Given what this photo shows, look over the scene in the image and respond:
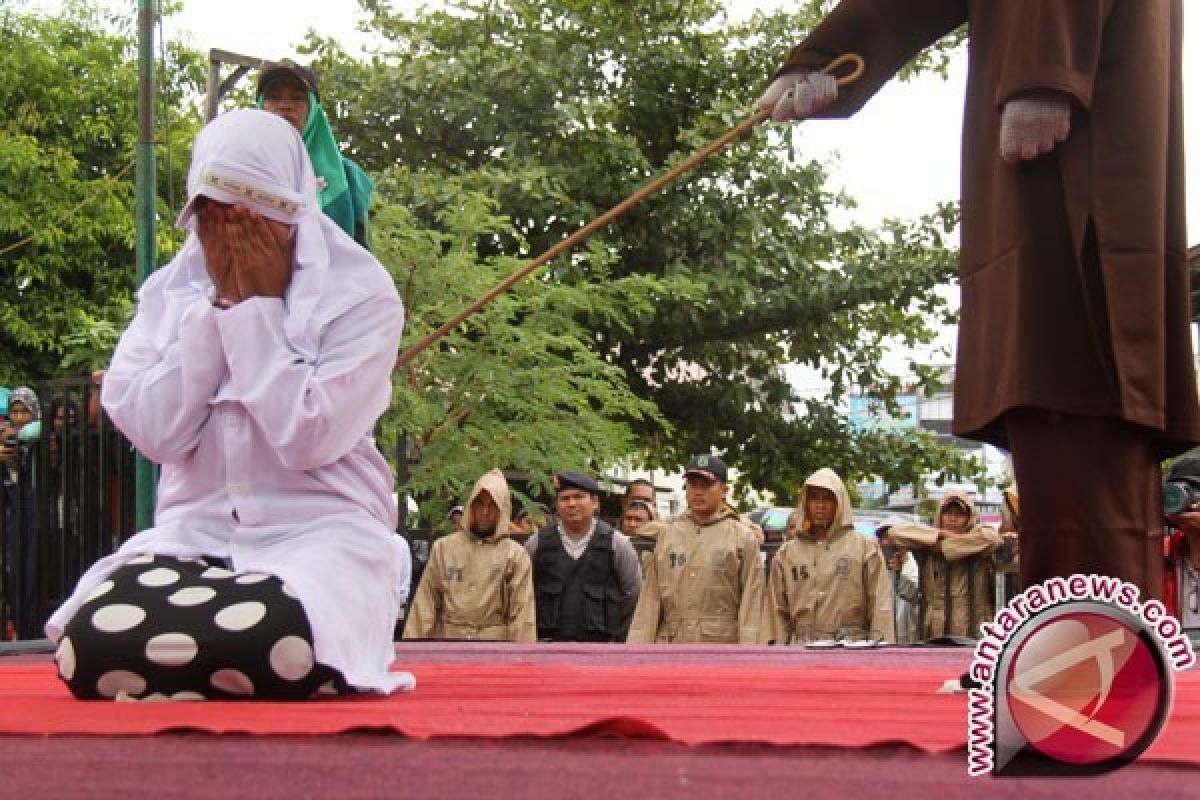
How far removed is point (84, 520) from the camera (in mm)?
6824

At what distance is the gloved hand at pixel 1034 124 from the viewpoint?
3.11m

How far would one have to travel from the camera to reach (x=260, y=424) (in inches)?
129

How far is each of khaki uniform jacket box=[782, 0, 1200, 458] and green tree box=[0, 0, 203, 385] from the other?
14.2 metres

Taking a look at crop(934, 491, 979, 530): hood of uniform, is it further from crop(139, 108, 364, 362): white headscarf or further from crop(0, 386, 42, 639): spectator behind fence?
crop(139, 108, 364, 362): white headscarf

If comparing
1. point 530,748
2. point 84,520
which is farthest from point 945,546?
point 530,748

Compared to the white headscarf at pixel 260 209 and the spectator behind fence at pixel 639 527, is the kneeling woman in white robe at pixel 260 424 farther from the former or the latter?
the spectator behind fence at pixel 639 527

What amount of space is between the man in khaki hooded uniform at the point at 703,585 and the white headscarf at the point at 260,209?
5.53m

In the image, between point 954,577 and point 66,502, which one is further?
point 954,577

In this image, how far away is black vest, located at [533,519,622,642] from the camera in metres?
9.05

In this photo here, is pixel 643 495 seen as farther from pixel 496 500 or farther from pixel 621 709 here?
pixel 621 709

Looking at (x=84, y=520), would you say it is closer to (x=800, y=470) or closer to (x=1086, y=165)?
(x=1086, y=165)

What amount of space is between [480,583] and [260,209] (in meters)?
5.73

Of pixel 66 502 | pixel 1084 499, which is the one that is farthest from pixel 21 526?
pixel 1084 499

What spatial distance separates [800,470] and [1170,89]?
Result: 47.3ft
